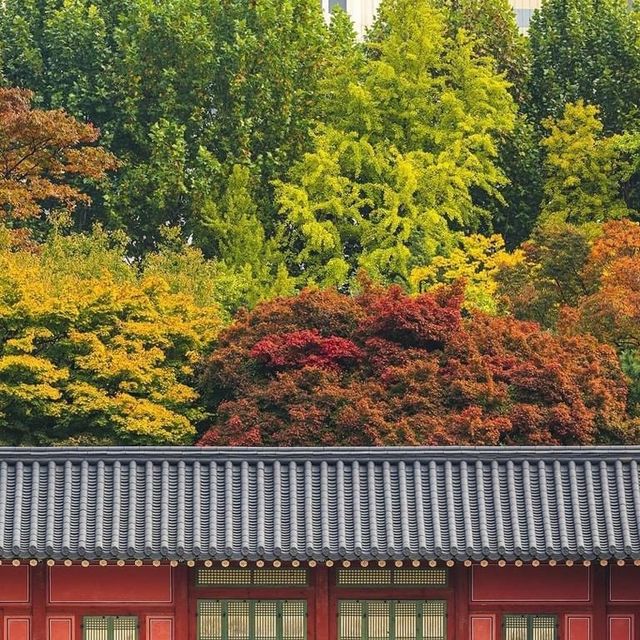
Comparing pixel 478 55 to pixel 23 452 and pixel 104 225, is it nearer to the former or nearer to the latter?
pixel 104 225

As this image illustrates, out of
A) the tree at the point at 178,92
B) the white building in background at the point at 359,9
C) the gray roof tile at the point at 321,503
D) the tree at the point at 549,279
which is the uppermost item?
the white building in background at the point at 359,9

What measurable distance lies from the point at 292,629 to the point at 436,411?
33.1 ft

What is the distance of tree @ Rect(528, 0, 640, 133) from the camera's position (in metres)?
56.2

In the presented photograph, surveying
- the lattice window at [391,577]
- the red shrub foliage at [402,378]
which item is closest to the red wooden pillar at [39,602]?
the lattice window at [391,577]

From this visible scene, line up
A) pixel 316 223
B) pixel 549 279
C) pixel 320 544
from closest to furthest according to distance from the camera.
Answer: pixel 320 544 → pixel 549 279 → pixel 316 223

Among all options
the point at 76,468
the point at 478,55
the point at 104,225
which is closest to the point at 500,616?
the point at 76,468

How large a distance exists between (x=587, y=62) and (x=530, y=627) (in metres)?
34.5

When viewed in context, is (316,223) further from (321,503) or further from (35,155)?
(321,503)

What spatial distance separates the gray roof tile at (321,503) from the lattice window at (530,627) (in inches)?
63.6

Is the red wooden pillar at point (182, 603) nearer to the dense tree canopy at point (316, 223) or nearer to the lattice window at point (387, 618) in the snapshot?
the lattice window at point (387, 618)

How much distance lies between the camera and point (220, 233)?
51438 mm

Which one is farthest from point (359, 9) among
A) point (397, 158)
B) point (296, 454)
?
point (296, 454)

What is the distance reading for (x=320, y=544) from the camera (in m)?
23.9

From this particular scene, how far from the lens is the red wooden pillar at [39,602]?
24.9 m
